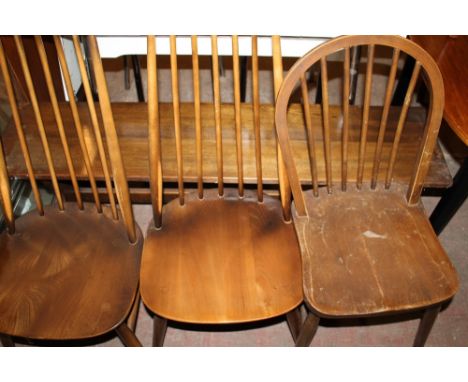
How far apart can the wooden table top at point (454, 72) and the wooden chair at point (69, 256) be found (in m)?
0.90

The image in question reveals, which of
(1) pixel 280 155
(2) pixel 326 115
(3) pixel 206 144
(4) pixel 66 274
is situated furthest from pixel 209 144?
(4) pixel 66 274

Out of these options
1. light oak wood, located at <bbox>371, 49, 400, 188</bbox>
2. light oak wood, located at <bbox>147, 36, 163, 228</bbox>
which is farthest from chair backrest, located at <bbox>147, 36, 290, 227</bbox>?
light oak wood, located at <bbox>371, 49, 400, 188</bbox>

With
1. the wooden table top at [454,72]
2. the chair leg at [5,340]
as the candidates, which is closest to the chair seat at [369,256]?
the wooden table top at [454,72]

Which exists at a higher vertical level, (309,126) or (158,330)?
(309,126)

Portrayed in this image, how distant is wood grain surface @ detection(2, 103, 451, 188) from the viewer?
143cm

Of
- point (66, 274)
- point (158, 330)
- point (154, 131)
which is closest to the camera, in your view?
point (154, 131)

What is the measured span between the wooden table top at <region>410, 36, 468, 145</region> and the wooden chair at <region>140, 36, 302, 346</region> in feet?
1.65

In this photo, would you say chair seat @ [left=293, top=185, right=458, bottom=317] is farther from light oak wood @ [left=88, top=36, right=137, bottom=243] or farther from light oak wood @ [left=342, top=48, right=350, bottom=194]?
light oak wood @ [left=88, top=36, right=137, bottom=243]

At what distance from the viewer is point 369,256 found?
1197mm

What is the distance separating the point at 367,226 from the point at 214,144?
0.55 m

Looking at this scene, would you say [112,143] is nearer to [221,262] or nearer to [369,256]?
[221,262]

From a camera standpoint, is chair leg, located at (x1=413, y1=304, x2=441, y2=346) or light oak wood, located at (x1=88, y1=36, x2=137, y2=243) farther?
chair leg, located at (x1=413, y1=304, x2=441, y2=346)

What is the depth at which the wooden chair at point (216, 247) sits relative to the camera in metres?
1.11
